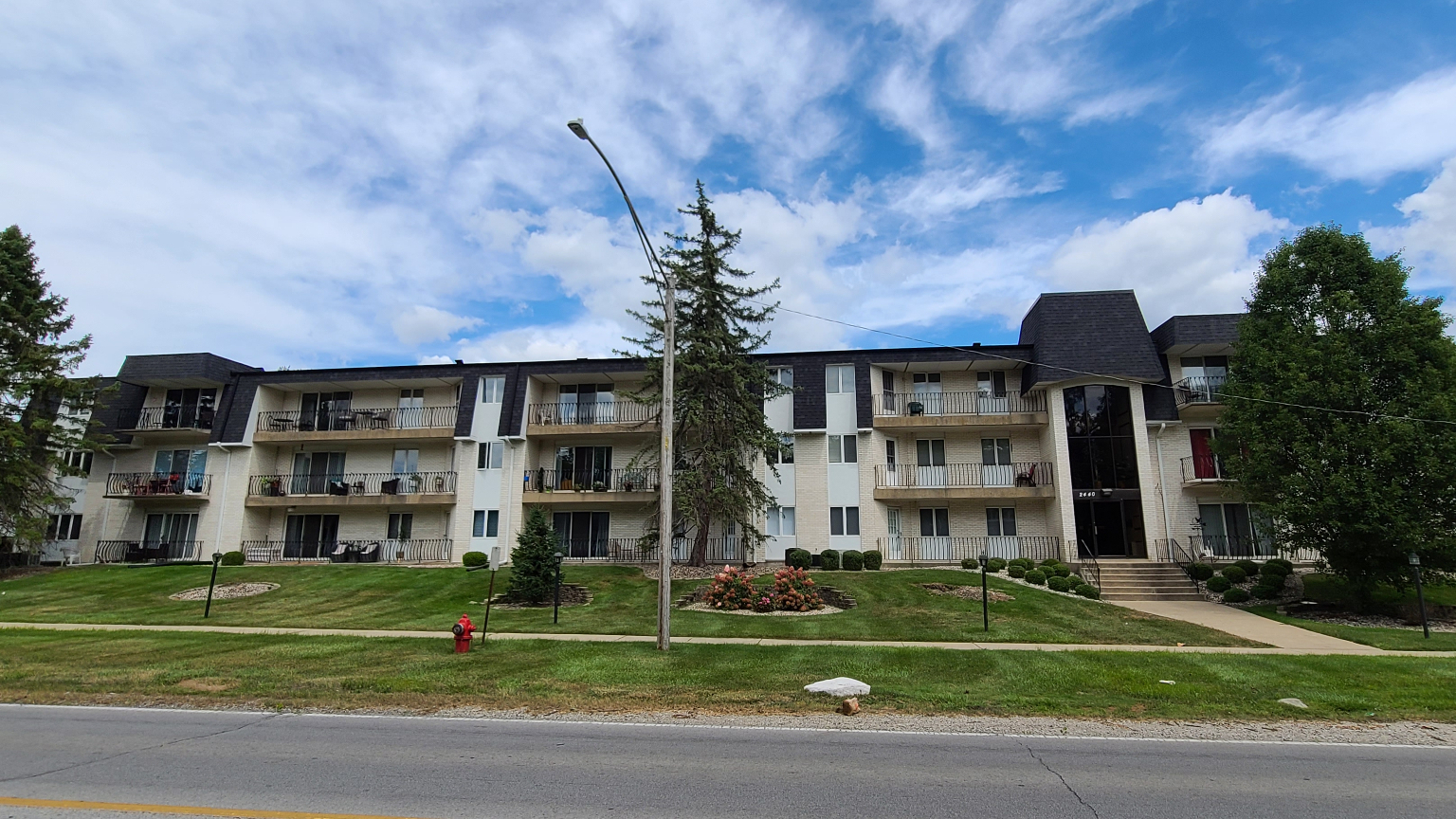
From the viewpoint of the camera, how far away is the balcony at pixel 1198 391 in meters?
26.2

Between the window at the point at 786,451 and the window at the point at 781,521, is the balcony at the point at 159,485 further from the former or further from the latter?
the window at the point at 786,451

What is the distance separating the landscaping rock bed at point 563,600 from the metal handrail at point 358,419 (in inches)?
439

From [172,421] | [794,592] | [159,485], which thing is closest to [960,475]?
[794,592]

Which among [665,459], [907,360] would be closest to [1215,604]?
[907,360]

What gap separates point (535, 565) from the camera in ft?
66.3

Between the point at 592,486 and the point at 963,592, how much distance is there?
46.4 ft

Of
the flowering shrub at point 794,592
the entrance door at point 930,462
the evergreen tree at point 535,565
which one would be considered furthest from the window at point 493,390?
the entrance door at point 930,462

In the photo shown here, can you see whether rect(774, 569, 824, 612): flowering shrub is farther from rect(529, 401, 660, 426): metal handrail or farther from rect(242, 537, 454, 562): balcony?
rect(242, 537, 454, 562): balcony

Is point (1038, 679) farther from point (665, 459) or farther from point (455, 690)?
point (455, 690)

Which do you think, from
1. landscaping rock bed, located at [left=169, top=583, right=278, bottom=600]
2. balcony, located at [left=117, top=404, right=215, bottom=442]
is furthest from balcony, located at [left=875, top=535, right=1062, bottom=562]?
balcony, located at [left=117, top=404, right=215, bottom=442]

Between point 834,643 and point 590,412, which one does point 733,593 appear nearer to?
point 834,643

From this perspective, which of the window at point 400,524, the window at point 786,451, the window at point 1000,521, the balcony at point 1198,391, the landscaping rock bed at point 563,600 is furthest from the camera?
the window at point 400,524

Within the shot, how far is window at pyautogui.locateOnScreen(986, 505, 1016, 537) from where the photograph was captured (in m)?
27.4

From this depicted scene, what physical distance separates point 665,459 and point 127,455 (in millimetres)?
30723
